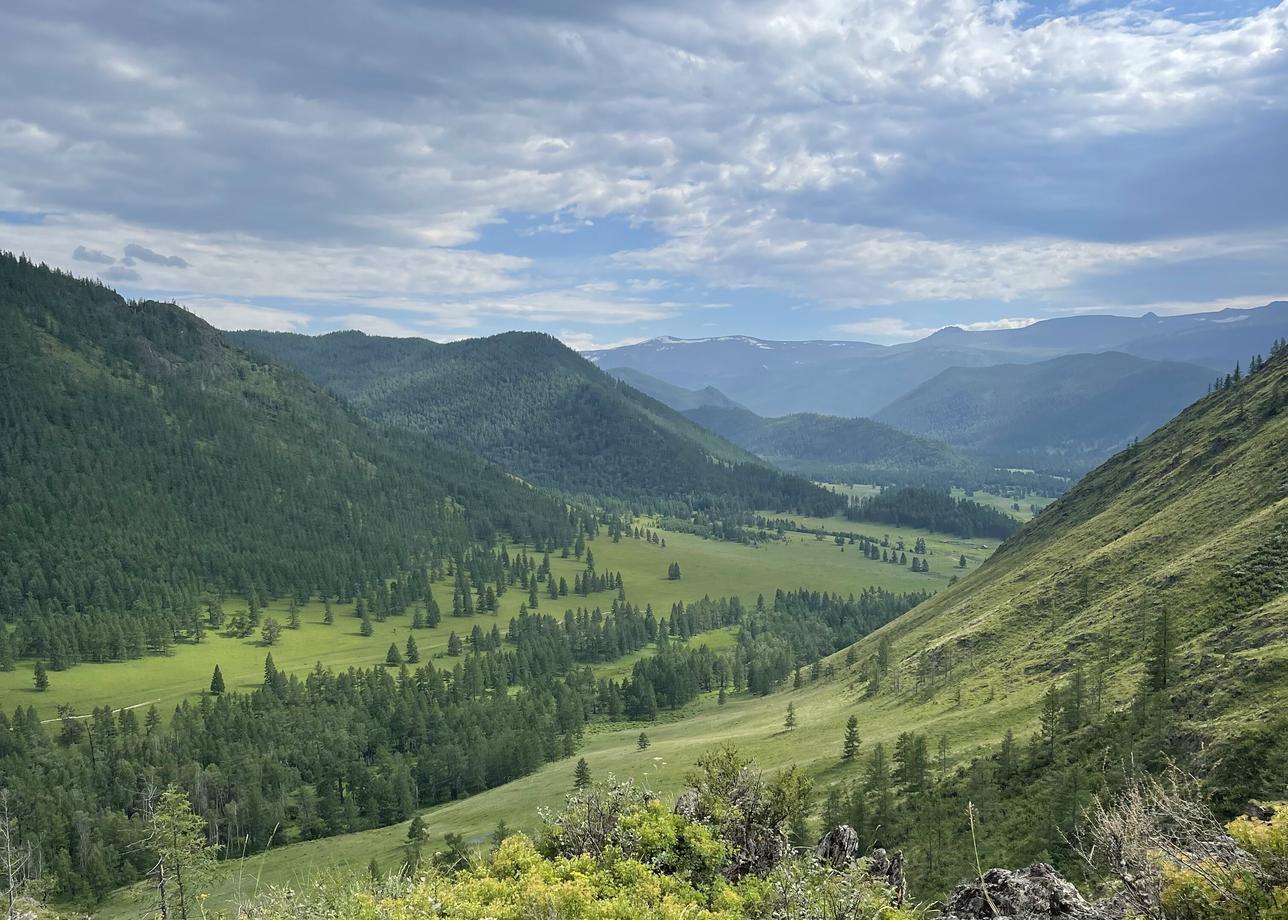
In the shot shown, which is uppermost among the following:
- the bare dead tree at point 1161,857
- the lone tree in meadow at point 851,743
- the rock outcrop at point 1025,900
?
the bare dead tree at point 1161,857

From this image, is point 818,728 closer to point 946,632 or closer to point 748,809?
point 946,632

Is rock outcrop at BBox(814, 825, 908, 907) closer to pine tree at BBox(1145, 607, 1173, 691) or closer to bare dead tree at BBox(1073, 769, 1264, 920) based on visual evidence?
bare dead tree at BBox(1073, 769, 1264, 920)

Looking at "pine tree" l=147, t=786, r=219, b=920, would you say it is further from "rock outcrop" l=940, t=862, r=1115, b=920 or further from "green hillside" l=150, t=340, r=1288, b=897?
"rock outcrop" l=940, t=862, r=1115, b=920

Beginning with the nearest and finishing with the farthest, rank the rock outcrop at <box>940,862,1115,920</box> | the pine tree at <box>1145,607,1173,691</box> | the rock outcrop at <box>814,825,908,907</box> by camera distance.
Answer: the rock outcrop at <box>940,862,1115,920</box> → the rock outcrop at <box>814,825,908,907</box> → the pine tree at <box>1145,607,1173,691</box>

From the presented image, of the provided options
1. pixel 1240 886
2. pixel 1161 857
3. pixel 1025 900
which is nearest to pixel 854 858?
pixel 1025 900

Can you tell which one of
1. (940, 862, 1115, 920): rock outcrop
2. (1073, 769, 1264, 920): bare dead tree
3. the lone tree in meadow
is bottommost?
the lone tree in meadow

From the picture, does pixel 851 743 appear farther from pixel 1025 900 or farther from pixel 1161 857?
pixel 1161 857

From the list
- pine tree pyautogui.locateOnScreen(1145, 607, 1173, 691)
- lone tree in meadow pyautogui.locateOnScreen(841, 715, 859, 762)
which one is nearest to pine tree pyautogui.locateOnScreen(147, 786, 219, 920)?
lone tree in meadow pyautogui.locateOnScreen(841, 715, 859, 762)

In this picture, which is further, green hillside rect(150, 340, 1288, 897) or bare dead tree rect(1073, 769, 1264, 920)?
green hillside rect(150, 340, 1288, 897)

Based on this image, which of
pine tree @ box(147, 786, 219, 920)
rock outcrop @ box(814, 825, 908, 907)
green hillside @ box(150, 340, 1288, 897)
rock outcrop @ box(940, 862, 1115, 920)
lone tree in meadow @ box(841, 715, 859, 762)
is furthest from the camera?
lone tree in meadow @ box(841, 715, 859, 762)

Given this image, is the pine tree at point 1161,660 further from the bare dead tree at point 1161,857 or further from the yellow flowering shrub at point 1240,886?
the yellow flowering shrub at point 1240,886

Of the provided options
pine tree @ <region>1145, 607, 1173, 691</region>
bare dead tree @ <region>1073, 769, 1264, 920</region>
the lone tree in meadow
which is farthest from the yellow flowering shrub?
the lone tree in meadow

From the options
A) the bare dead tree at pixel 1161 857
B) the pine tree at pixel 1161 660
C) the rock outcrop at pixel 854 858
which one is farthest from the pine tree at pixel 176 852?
the pine tree at pixel 1161 660

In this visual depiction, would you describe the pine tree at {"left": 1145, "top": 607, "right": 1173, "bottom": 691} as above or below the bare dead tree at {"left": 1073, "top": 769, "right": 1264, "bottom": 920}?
below
